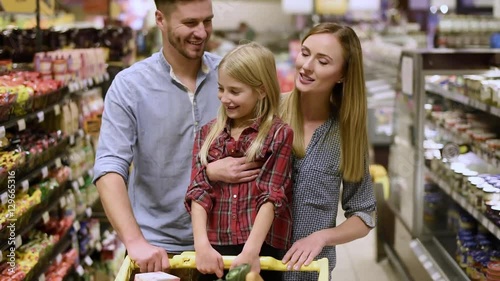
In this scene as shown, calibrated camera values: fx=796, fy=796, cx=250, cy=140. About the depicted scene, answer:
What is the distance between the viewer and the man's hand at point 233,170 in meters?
2.21

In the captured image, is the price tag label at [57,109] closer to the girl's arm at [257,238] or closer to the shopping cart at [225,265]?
the shopping cart at [225,265]

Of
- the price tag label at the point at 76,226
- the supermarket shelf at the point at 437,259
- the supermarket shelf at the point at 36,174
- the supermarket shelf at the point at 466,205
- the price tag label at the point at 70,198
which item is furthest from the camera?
the price tag label at the point at 76,226

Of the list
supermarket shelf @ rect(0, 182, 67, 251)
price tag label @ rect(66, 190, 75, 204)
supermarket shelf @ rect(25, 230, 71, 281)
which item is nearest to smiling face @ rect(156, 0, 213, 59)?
supermarket shelf @ rect(0, 182, 67, 251)

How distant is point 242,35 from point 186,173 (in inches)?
373

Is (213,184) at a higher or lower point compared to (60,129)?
higher

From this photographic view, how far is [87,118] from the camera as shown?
19.4 ft

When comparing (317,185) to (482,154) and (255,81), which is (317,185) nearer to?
(255,81)

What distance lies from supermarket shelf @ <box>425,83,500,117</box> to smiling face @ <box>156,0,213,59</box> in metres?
2.09

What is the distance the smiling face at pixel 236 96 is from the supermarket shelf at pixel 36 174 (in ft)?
6.07

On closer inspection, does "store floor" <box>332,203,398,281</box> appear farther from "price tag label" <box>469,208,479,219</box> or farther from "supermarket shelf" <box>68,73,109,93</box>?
"supermarket shelf" <box>68,73,109,93</box>

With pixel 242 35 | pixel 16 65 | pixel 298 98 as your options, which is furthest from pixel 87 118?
pixel 242 35

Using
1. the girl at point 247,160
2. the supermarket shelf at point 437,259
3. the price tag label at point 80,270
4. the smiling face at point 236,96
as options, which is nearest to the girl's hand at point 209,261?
the girl at point 247,160

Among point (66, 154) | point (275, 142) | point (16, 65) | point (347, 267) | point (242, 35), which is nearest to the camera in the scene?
point (275, 142)

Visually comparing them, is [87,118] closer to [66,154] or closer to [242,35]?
[66,154]
